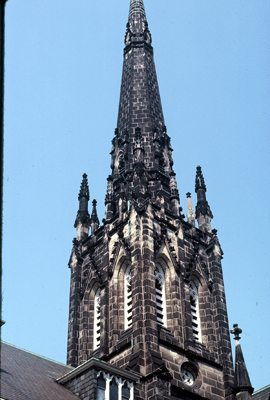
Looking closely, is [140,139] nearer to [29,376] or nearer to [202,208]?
[202,208]

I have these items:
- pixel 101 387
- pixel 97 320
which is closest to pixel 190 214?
pixel 97 320

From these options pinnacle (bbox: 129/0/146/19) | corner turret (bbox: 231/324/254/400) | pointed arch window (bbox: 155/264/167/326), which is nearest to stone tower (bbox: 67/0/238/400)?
pointed arch window (bbox: 155/264/167/326)

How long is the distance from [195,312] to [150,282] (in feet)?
15.2

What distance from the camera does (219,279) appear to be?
35781 mm

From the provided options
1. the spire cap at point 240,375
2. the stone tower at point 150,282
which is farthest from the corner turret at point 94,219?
the spire cap at point 240,375

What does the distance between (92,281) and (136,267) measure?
460 centimetres

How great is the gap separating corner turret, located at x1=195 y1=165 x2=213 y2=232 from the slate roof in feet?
42.3

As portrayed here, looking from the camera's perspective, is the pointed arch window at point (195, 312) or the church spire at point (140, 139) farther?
the church spire at point (140, 139)

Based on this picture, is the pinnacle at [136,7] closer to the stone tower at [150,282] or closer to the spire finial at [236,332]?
the stone tower at [150,282]

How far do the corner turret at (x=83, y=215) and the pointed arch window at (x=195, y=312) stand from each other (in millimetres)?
7907

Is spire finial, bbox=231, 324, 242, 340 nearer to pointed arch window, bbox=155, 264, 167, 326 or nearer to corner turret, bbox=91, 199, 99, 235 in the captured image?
pointed arch window, bbox=155, 264, 167, 326

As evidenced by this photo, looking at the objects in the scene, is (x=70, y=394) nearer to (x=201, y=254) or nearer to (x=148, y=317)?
(x=148, y=317)

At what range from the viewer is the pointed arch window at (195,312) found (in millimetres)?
33156

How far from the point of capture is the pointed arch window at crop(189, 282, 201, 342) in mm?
33156
